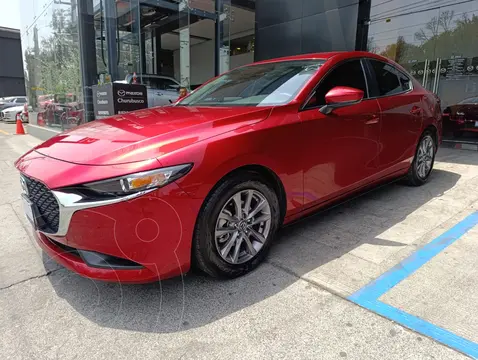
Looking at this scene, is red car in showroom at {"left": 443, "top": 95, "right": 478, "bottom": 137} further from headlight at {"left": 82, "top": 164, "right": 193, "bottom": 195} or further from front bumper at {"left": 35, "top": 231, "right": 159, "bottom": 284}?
front bumper at {"left": 35, "top": 231, "right": 159, "bottom": 284}

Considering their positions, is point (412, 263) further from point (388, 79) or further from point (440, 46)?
point (440, 46)

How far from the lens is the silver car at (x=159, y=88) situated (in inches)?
402

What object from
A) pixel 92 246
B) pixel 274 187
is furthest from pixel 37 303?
pixel 274 187

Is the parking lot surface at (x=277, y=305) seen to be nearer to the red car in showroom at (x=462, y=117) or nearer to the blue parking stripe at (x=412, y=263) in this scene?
the blue parking stripe at (x=412, y=263)

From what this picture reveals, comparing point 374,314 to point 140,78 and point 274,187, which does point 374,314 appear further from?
point 140,78

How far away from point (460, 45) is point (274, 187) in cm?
737

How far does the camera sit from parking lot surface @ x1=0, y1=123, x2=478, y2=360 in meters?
1.95

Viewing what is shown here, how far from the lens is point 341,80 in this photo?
10.9ft

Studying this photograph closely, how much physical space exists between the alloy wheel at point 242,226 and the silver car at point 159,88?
806 cm

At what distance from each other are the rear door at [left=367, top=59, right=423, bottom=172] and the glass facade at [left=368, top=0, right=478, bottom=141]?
4353mm

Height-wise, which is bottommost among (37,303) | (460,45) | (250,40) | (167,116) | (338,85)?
(37,303)

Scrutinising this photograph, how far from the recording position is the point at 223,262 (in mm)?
2473

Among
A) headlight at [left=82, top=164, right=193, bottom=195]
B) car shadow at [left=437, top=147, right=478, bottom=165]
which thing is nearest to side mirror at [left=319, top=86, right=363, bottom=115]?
headlight at [left=82, top=164, right=193, bottom=195]

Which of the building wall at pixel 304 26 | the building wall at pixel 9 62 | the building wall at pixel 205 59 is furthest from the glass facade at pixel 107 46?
the building wall at pixel 9 62
